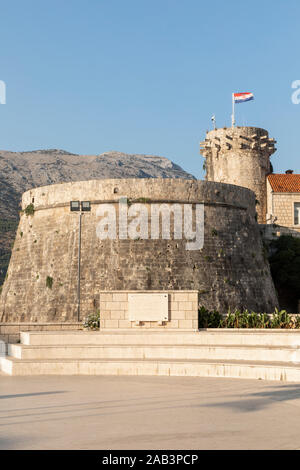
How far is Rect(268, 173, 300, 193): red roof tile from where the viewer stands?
38.9m

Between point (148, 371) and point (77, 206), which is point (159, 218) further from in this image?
point (148, 371)

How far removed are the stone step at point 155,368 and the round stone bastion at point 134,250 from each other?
12974mm

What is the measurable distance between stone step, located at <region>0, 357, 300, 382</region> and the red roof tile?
27.7 metres

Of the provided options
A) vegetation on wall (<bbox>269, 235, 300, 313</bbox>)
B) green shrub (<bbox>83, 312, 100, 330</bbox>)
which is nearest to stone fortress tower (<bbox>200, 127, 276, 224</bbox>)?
vegetation on wall (<bbox>269, 235, 300, 313</bbox>)

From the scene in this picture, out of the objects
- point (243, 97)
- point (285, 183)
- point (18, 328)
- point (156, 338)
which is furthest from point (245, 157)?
point (156, 338)

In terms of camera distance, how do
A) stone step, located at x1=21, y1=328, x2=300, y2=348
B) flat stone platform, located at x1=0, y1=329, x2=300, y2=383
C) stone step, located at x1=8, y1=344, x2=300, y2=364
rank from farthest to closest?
stone step, located at x1=21, y1=328, x2=300, y2=348 < stone step, located at x1=8, y1=344, x2=300, y2=364 < flat stone platform, located at x1=0, y1=329, x2=300, y2=383

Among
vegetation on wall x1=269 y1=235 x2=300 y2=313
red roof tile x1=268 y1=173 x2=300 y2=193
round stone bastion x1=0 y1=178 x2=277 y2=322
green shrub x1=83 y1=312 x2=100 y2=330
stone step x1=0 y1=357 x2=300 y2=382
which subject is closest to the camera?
stone step x1=0 y1=357 x2=300 y2=382

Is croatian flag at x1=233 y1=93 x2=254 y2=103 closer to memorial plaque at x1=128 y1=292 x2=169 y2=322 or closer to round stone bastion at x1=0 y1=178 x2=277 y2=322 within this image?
round stone bastion at x1=0 y1=178 x2=277 y2=322

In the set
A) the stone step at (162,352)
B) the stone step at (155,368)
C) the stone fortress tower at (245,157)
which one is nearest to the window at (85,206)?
the stone step at (162,352)

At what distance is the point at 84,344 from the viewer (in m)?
15.1

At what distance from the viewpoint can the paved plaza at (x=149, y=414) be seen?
269 inches

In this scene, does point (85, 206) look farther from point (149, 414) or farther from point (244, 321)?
point (149, 414)

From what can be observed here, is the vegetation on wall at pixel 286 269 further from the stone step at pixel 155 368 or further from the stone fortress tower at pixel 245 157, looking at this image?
the stone step at pixel 155 368

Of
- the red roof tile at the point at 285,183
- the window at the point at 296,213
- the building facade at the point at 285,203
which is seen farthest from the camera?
the red roof tile at the point at 285,183
